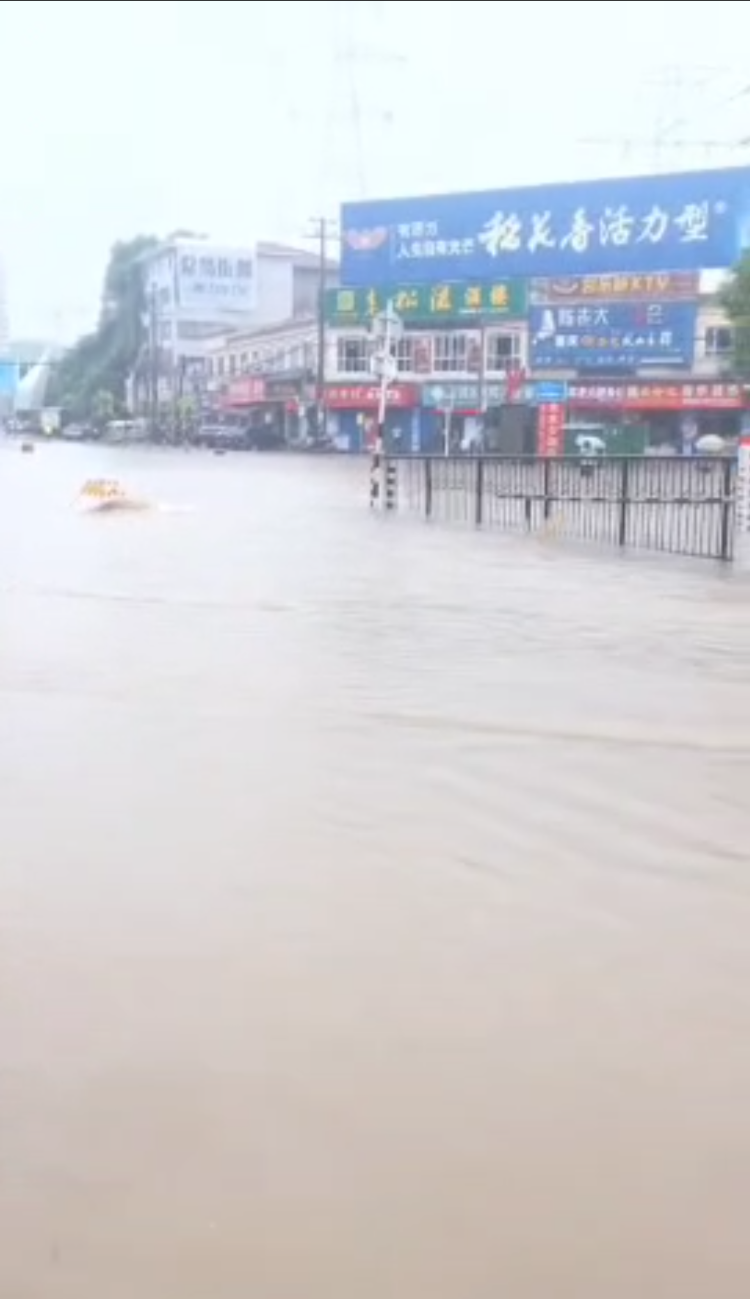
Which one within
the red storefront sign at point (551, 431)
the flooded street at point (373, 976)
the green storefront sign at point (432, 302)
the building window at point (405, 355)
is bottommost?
the flooded street at point (373, 976)

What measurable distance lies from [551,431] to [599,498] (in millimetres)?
16199

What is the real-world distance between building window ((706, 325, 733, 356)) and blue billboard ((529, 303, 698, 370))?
19.8 inches

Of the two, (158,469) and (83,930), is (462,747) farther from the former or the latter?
(158,469)

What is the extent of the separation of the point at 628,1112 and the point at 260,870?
65.7 inches

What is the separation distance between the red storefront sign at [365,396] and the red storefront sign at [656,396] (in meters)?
6.37

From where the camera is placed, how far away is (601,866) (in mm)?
4480

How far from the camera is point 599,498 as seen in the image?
1669 centimetres

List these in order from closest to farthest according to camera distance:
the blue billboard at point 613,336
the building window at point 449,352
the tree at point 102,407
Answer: the blue billboard at point 613,336, the building window at point 449,352, the tree at point 102,407

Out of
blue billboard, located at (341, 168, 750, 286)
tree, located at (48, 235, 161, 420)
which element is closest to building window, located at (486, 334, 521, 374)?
blue billboard, located at (341, 168, 750, 286)

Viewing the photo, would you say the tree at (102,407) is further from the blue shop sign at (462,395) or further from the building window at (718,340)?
the building window at (718,340)

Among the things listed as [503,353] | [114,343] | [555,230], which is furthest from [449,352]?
[114,343]

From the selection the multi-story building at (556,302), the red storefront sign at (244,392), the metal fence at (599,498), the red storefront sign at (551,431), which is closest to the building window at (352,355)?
the multi-story building at (556,302)

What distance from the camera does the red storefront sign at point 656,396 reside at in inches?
1655

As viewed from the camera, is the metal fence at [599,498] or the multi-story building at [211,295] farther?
the multi-story building at [211,295]
